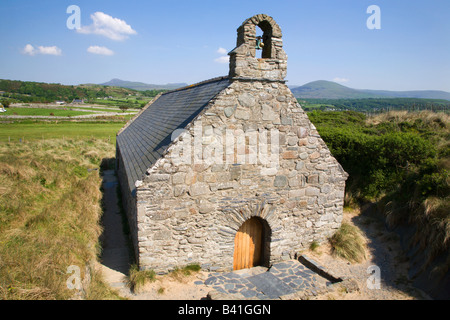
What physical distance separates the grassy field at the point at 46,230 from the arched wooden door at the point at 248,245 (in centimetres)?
344

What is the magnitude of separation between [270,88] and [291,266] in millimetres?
5030

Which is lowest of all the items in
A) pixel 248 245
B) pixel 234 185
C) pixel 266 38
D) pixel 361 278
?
pixel 361 278

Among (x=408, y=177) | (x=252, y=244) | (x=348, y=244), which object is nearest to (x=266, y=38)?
(x=252, y=244)

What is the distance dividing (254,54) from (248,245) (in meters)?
5.33

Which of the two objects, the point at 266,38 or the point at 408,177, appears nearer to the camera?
the point at 266,38

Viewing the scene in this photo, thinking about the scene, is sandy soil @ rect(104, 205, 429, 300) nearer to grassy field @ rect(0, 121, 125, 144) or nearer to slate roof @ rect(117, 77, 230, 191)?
slate roof @ rect(117, 77, 230, 191)

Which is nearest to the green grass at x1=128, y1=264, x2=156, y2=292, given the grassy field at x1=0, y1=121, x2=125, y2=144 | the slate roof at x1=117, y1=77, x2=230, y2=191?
the slate roof at x1=117, y1=77, x2=230, y2=191

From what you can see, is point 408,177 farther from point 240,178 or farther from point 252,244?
point 240,178

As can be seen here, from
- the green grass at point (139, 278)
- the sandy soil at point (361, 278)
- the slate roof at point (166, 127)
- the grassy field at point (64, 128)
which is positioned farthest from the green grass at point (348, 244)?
the grassy field at point (64, 128)

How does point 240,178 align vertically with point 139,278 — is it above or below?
above

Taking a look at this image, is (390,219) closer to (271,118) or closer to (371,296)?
(371,296)

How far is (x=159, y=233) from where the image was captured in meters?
6.59

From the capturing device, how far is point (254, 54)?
684cm

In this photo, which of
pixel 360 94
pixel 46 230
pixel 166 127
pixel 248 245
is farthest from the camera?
pixel 360 94
